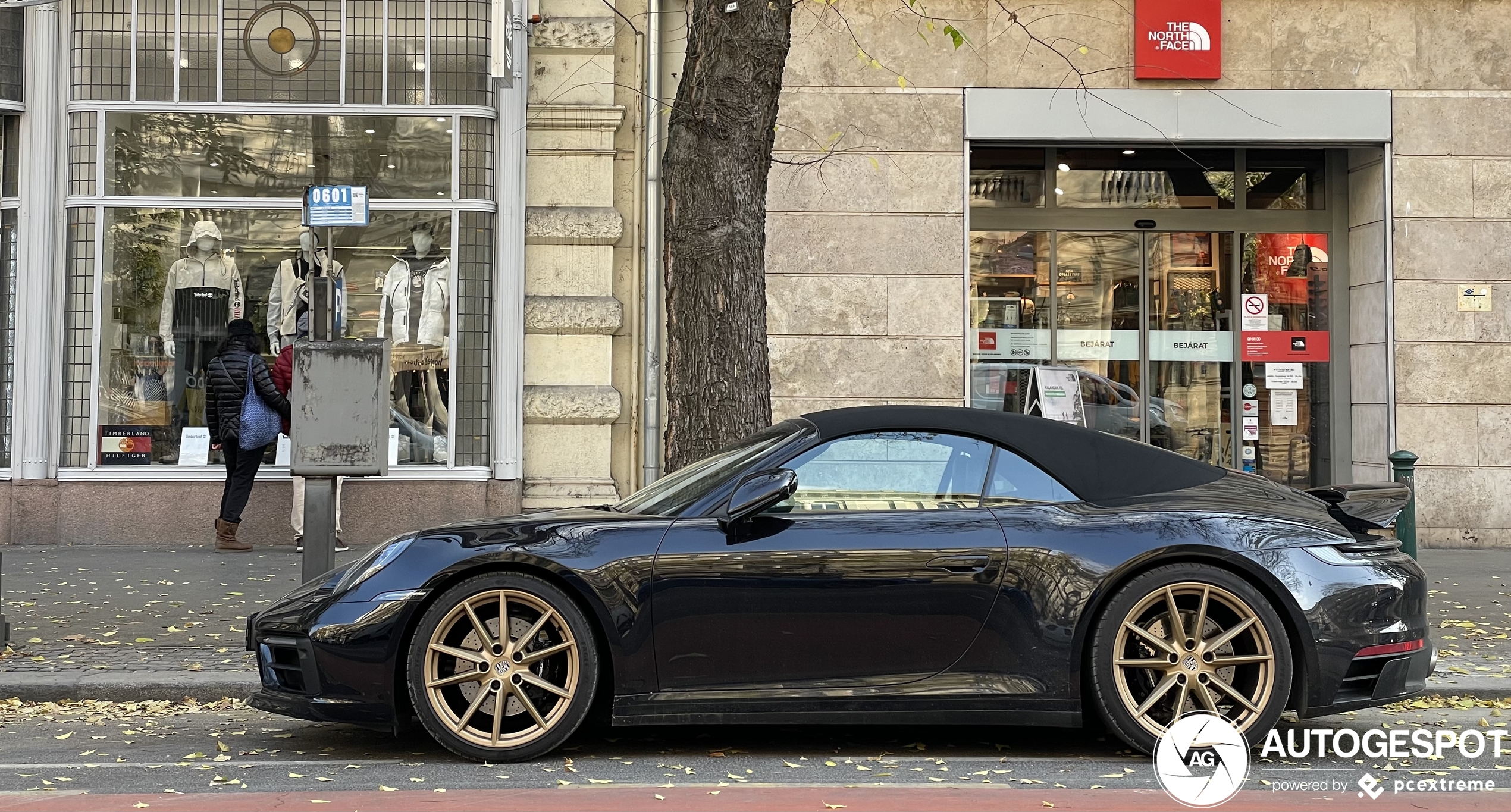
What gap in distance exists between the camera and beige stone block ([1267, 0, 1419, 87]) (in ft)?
39.3

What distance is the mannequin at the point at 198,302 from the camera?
39.2 feet

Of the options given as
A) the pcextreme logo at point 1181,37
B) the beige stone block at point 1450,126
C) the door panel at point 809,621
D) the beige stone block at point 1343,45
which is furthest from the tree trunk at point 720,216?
the beige stone block at point 1450,126

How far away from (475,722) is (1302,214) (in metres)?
10.3

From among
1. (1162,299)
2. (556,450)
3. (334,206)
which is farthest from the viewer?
(1162,299)

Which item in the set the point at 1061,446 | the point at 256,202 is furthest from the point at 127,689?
the point at 256,202

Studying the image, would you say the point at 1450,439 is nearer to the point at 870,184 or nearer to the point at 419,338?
the point at 870,184

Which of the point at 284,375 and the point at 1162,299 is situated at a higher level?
the point at 1162,299

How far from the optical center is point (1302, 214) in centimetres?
1298

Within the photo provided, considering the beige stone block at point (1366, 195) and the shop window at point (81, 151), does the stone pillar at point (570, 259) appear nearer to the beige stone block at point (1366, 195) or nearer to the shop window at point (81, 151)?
the shop window at point (81, 151)

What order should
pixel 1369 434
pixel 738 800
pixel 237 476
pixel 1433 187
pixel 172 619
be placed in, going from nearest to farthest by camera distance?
pixel 738 800 < pixel 172 619 < pixel 237 476 < pixel 1433 187 < pixel 1369 434

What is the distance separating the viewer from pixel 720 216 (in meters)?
7.39

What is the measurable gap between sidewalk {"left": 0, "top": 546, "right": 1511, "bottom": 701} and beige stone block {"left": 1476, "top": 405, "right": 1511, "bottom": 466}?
79cm

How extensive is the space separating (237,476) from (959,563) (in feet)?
25.0

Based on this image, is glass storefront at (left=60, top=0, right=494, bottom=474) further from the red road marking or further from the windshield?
the red road marking
